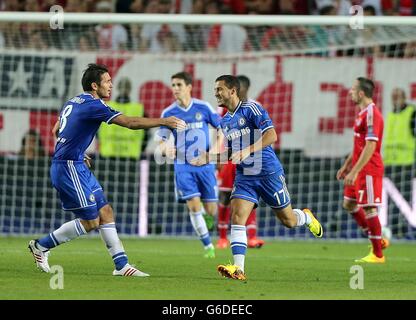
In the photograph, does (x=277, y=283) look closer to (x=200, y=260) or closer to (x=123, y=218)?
(x=200, y=260)

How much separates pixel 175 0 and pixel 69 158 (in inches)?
355

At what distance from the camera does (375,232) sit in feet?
38.1

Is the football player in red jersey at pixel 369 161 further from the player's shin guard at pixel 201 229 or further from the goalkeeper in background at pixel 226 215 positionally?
the goalkeeper in background at pixel 226 215

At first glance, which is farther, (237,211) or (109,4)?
(109,4)

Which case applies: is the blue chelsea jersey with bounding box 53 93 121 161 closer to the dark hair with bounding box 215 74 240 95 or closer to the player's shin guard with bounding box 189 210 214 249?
the dark hair with bounding box 215 74 240 95

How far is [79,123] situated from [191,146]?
3.47m

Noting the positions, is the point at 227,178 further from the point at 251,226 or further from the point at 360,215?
the point at 360,215

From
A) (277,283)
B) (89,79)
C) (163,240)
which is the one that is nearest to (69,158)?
(89,79)

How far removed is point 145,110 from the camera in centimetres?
1576

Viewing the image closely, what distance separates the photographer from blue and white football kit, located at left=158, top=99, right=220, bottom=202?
12.5 metres

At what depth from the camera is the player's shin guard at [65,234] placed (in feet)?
31.4

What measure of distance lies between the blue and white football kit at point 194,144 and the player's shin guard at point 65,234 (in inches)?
116

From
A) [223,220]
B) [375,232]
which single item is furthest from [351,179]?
[223,220]

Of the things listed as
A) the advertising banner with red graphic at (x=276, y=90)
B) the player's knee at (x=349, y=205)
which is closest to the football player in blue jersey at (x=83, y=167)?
the player's knee at (x=349, y=205)
